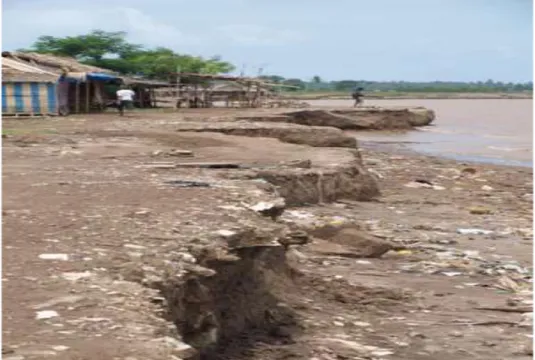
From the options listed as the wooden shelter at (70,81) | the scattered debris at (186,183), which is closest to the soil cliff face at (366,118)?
the wooden shelter at (70,81)

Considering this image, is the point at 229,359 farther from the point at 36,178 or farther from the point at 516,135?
Result: the point at 516,135

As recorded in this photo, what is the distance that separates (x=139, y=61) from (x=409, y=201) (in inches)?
1008

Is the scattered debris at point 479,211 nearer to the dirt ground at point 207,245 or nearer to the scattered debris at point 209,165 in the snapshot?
the dirt ground at point 207,245

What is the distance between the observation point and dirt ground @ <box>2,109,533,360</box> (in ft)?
12.8

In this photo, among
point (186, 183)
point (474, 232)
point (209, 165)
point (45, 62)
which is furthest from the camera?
point (45, 62)

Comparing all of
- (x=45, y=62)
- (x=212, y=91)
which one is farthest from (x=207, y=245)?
(x=212, y=91)

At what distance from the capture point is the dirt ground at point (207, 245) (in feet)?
12.8

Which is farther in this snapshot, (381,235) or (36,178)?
(381,235)

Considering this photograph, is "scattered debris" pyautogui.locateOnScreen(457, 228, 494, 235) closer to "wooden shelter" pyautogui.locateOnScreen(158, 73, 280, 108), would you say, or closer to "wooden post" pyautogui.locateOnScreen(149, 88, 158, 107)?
"wooden shelter" pyautogui.locateOnScreen(158, 73, 280, 108)

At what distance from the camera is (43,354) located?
337 cm

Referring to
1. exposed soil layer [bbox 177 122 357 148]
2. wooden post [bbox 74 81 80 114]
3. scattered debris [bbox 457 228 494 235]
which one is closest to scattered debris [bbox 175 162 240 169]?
scattered debris [bbox 457 228 494 235]

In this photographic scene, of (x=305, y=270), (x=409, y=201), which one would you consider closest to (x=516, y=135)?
(x=409, y=201)

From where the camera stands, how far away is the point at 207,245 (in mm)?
5199

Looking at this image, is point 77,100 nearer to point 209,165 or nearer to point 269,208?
point 209,165
